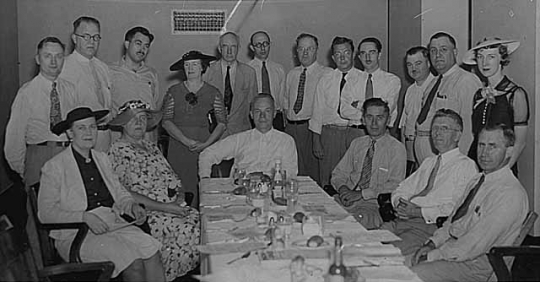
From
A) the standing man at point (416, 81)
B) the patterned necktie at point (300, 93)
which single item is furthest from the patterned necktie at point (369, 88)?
the patterned necktie at point (300, 93)

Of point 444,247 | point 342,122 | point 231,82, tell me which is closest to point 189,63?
point 231,82

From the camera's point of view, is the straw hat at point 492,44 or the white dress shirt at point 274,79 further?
the white dress shirt at point 274,79

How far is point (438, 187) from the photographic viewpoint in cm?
452

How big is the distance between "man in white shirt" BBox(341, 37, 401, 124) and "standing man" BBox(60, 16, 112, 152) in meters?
1.96

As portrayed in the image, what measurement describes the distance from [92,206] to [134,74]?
93.6 inches

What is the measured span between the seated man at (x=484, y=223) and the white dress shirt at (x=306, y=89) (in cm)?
329

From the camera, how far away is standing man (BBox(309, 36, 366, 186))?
21.6 ft

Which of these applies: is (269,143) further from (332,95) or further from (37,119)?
(37,119)

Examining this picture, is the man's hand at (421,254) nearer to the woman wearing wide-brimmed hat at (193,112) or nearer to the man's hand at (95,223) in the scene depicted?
the man's hand at (95,223)

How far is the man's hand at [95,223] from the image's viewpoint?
161 inches

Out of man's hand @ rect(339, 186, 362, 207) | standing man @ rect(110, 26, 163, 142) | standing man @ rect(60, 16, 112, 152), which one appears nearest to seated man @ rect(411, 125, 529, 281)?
man's hand @ rect(339, 186, 362, 207)

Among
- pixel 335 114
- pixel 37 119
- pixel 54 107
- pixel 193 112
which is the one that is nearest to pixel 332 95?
pixel 335 114

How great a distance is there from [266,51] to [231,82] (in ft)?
1.75

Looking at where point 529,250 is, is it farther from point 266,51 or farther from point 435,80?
point 266,51
